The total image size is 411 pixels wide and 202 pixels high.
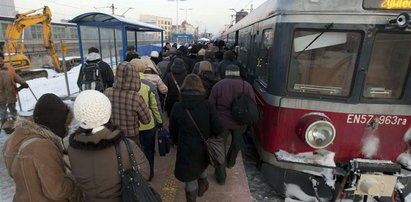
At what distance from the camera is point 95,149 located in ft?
5.60

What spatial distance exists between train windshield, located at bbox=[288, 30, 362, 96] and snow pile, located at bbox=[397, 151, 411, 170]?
1059 mm

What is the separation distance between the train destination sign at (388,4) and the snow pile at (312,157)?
5.49ft

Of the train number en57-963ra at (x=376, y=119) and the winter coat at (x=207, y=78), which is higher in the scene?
the winter coat at (x=207, y=78)

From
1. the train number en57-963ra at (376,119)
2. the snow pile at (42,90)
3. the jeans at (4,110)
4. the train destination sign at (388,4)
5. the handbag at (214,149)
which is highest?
the train destination sign at (388,4)

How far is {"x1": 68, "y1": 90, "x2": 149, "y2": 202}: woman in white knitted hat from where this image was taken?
1713 millimetres

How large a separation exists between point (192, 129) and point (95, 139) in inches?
52.8

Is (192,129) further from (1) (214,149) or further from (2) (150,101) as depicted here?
(2) (150,101)

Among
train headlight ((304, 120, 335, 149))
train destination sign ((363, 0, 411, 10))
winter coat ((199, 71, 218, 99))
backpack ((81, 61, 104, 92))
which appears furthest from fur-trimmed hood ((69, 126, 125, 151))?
backpack ((81, 61, 104, 92))

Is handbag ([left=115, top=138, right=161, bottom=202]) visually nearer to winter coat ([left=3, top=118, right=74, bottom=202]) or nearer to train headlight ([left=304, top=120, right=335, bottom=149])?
winter coat ([left=3, top=118, right=74, bottom=202])

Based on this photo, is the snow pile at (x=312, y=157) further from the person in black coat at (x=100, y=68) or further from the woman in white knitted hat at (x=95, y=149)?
the person in black coat at (x=100, y=68)

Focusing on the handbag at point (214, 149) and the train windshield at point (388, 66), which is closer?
the train windshield at point (388, 66)

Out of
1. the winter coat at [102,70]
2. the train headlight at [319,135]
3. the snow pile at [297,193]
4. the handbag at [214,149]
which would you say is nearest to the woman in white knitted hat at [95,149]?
the handbag at [214,149]

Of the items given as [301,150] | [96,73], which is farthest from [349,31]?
[96,73]

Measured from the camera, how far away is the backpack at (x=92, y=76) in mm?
5588
